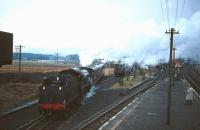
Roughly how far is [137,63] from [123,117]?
74770mm

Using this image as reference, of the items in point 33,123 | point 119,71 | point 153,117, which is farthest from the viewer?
point 119,71

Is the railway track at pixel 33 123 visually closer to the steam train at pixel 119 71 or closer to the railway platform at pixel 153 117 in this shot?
the railway platform at pixel 153 117

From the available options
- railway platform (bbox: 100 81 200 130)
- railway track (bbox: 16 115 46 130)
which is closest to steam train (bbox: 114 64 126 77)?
railway platform (bbox: 100 81 200 130)

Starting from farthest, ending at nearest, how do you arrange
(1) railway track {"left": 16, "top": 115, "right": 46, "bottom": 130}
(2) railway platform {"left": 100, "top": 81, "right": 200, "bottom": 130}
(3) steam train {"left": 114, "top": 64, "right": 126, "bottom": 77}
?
(3) steam train {"left": 114, "top": 64, "right": 126, "bottom": 77} → (2) railway platform {"left": 100, "top": 81, "right": 200, "bottom": 130} → (1) railway track {"left": 16, "top": 115, "right": 46, "bottom": 130}

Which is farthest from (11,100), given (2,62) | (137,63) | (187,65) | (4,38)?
(187,65)

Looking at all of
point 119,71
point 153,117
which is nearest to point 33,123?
point 153,117

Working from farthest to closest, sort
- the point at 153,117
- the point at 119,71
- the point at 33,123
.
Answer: the point at 119,71 → the point at 153,117 → the point at 33,123

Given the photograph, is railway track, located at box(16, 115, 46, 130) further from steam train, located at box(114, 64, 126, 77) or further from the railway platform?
steam train, located at box(114, 64, 126, 77)

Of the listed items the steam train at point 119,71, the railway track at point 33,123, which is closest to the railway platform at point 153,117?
the railway track at point 33,123

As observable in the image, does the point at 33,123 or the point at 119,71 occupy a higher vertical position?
the point at 119,71

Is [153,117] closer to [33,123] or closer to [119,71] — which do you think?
[33,123]

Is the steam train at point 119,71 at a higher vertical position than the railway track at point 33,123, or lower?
higher

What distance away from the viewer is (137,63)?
10019 cm

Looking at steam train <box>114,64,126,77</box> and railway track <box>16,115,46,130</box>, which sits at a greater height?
steam train <box>114,64,126,77</box>
